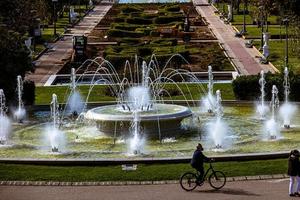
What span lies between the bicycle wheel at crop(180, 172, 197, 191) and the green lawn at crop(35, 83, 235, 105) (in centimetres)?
1545

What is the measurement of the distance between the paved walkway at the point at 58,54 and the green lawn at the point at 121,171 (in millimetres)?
21367

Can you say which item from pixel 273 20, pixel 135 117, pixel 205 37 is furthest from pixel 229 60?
pixel 273 20

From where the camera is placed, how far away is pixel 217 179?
18.4 metres

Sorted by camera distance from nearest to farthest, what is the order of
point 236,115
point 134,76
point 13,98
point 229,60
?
1. point 236,115
2. point 13,98
3. point 134,76
4. point 229,60

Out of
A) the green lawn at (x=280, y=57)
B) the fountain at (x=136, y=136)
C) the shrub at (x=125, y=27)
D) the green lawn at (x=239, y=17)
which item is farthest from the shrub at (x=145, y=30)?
the fountain at (x=136, y=136)

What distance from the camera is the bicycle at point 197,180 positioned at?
18.2 metres

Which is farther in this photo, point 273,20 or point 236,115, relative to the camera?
point 273,20

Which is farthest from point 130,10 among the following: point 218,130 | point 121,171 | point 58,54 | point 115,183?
point 115,183

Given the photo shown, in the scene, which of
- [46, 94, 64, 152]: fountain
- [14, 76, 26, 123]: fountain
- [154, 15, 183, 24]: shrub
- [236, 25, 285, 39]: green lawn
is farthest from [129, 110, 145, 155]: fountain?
[154, 15, 183, 24]: shrub

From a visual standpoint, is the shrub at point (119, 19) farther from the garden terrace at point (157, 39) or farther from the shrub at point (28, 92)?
the shrub at point (28, 92)

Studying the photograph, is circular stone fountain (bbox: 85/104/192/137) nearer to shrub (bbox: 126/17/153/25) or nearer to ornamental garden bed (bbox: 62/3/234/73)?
ornamental garden bed (bbox: 62/3/234/73)

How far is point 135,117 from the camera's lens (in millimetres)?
24281

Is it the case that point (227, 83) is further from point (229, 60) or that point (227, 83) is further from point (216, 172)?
point (216, 172)

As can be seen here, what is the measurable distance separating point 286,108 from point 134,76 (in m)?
10.6
